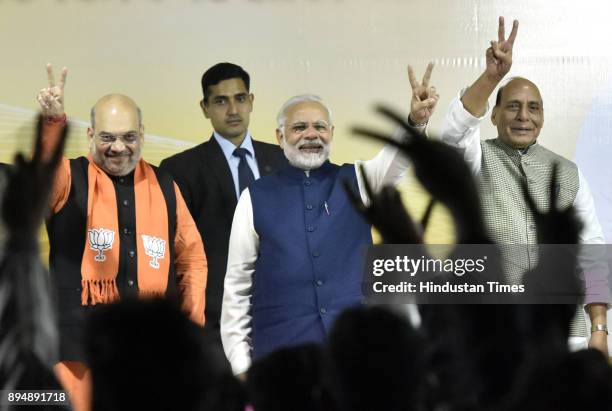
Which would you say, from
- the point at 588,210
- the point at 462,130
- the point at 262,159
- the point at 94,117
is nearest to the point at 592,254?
the point at 588,210

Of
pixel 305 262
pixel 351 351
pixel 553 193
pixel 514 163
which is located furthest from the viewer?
pixel 514 163

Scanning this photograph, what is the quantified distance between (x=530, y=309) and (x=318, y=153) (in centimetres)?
190

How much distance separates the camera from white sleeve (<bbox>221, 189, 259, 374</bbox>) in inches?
109

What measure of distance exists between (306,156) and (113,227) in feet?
1.86

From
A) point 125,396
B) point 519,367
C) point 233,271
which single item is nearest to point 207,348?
point 125,396

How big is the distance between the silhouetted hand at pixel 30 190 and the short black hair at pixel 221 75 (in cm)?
217

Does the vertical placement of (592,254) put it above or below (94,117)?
below

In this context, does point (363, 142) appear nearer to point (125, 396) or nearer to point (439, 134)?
point (439, 134)

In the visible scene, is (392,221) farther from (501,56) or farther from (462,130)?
(501,56)

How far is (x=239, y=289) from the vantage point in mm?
2793

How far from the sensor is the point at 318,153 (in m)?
2.85

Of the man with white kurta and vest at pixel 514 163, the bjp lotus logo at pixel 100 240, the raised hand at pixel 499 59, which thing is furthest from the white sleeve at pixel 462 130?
the bjp lotus logo at pixel 100 240

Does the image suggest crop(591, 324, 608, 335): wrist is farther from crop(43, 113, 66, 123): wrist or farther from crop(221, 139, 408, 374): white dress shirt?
crop(43, 113, 66, 123): wrist

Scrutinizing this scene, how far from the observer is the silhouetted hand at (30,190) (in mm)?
972
